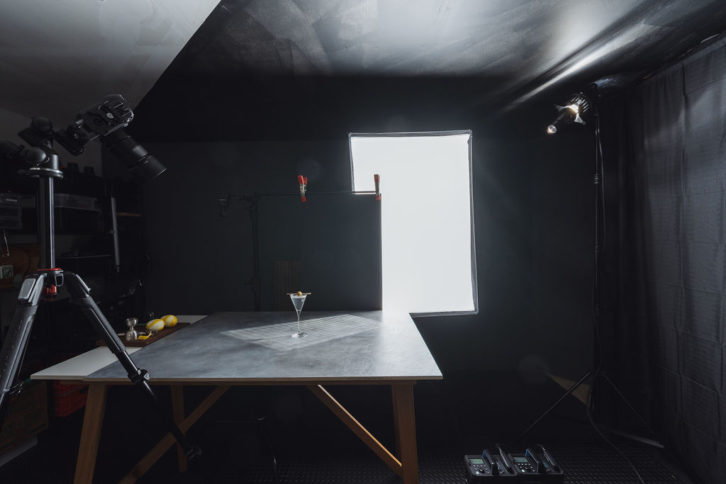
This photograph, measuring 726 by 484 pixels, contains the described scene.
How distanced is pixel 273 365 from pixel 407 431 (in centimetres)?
53

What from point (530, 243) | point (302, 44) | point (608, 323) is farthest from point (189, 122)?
point (608, 323)

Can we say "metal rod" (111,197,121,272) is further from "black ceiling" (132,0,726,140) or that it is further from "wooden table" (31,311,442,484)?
"wooden table" (31,311,442,484)

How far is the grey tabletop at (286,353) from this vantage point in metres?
1.05

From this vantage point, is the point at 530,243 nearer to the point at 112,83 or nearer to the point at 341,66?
the point at 341,66

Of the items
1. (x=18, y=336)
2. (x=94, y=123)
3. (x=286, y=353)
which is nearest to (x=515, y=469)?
(x=286, y=353)

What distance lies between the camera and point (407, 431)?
1131 mm

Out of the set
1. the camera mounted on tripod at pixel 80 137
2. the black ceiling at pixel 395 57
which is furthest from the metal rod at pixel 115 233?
the camera mounted on tripod at pixel 80 137

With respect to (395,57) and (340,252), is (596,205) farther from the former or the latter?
(340,252)

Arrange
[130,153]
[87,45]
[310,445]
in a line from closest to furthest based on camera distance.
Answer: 1. [130,153]
2. [87,45]
3. [310,445]

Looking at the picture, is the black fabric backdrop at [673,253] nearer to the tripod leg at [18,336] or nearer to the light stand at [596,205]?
the light stand at [596,205]

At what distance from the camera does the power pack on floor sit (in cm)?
143

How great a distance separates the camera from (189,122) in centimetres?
268

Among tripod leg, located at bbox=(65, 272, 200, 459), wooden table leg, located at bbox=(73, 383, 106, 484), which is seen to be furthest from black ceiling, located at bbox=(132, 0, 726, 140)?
wooden table leg, located at bbox=(73, 383, 106, 484)

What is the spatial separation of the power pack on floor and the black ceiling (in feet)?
7.12
